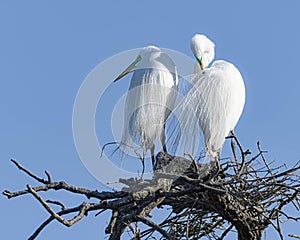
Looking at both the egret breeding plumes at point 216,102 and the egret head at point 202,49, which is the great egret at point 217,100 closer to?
the egret breeding plumes at point 216,102

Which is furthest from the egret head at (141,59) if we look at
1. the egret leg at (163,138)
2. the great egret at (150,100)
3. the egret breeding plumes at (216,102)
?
the egret leg at (163,138)

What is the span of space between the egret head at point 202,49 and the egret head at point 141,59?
322 millimetres

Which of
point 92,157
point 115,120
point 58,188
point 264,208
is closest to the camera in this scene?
point 58,188

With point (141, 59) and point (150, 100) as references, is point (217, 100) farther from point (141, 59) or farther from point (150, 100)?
point (141, 59)

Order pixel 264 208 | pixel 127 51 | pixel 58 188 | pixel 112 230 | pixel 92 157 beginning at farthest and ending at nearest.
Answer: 1. pixel 127 51
2. pixel 264 208
3. pixel 92 157
4. pixel 112 230
5. pixel 58 188

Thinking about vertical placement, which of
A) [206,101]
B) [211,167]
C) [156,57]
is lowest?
[211,167]

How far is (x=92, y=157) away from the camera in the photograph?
404 centimetres

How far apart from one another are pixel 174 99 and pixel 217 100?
0.41 m

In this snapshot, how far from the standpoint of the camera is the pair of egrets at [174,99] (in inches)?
214

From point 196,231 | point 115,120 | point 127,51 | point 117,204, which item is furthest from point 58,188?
point 127,51

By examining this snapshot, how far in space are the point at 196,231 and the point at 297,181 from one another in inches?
27.9

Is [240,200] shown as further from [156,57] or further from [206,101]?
[156,57]

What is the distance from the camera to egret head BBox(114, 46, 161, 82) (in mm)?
6125

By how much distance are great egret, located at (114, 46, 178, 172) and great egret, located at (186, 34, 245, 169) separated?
0.79 ft
